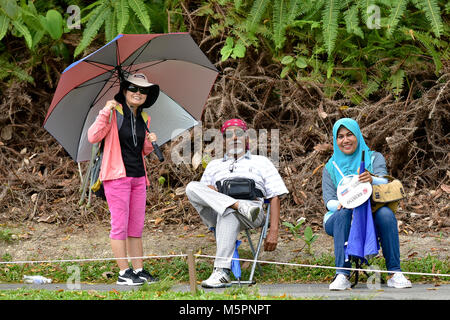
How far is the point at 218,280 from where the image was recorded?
236 inches

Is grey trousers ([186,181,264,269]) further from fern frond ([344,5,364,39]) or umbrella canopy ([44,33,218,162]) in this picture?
fern frond ([344,5,364,39])

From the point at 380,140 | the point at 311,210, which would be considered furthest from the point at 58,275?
the point at 380,140

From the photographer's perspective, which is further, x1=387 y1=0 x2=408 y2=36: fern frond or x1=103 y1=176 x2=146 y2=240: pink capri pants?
x1=387 y1=0 x2=408 y2=36: fern frond

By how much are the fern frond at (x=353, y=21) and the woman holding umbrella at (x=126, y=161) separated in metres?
2.87

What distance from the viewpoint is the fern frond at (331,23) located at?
8234mm

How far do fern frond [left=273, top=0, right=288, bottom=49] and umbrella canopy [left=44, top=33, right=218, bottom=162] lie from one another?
2023 mm

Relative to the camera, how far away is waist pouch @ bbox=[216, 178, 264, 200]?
6344 mm

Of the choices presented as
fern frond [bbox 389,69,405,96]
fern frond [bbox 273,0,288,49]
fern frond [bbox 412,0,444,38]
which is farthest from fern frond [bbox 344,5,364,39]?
fern frond [bbox 389,69,405,96]

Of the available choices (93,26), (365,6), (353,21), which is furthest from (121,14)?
(365,6)

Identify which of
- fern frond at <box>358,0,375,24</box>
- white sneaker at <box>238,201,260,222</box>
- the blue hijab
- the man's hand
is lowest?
white sneaker at <box>238,201,260,222</box>

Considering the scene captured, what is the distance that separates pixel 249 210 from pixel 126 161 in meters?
1.22

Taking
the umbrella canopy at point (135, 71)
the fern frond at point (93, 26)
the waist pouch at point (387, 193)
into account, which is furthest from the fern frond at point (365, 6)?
the fern frond at point (93, 26)

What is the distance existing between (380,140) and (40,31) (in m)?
4.93

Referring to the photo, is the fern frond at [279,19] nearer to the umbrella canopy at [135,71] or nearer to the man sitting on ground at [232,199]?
the umbrella canopy at [135,71]
